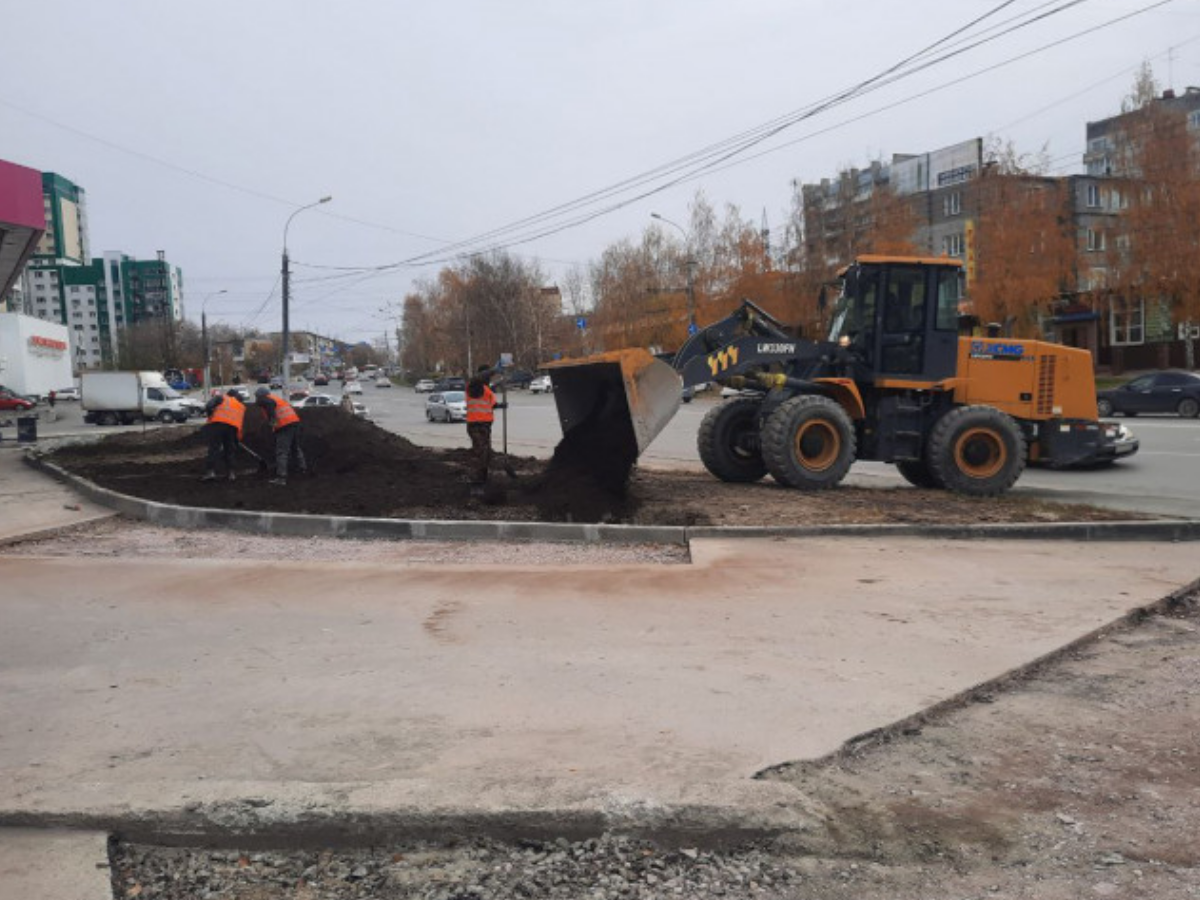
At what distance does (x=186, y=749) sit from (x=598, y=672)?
2.15 metres

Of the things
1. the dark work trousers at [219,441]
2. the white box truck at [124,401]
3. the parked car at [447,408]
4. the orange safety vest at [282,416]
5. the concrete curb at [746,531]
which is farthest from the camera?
the white box truck at [124,401]

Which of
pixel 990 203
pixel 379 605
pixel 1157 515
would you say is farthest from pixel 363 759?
pixel 990 203

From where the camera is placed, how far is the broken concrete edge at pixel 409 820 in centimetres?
356

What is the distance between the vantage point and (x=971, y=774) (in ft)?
13.4

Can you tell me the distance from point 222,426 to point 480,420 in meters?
4.66

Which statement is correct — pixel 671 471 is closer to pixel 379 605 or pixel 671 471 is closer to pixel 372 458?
pixel 372 458

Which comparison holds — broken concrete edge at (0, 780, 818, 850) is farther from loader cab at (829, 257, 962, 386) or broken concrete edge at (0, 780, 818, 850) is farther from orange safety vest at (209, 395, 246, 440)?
orange safety vest at (209, 395, 246, 440)

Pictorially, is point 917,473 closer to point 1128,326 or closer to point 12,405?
point 1128,326

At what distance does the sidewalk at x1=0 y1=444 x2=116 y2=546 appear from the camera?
1134 centimetres

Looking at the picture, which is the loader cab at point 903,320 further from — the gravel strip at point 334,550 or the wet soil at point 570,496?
the gravel strip at point 334,550

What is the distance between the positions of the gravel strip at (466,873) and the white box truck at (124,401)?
4661cm

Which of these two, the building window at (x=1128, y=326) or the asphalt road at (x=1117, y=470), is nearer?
the asphalt road at (x=1117, y=470)

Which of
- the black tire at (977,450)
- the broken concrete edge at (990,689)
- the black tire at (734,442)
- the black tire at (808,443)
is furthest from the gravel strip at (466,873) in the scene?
the black tire at (734,442)

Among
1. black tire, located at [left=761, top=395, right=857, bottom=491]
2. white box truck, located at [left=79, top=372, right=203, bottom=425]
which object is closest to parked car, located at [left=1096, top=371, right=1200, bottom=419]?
black tire, located at [left=761, top=395, right=857, bottom=491]
